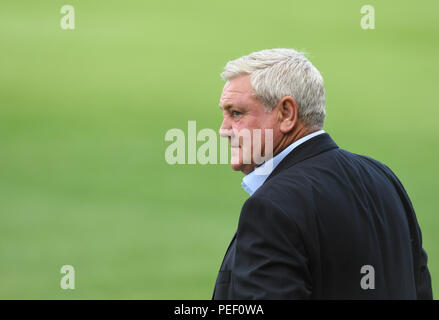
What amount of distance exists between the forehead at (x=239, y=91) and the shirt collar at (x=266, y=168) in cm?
25

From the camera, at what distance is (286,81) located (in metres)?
2.80

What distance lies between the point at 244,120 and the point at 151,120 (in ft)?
40.5

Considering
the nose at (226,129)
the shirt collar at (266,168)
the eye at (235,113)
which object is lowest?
the shirt collar at (266,168)

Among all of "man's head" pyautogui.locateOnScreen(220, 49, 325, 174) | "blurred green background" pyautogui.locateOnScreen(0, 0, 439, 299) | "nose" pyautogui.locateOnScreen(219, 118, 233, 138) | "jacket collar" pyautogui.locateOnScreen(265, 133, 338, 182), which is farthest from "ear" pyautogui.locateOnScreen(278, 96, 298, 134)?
"blurred green background" pyautogui.locateOnScreen(0, 0, 439, 299)

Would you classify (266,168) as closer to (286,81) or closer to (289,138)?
(289,138)

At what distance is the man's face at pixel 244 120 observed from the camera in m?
2.83

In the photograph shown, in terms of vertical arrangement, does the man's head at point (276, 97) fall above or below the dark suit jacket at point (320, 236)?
above

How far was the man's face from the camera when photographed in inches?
111

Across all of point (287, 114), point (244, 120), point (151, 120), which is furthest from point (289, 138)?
point (151, 120)

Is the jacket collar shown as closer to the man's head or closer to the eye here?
the man's head

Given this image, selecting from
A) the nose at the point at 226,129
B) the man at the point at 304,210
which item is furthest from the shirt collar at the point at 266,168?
the nose at the point at 226,129

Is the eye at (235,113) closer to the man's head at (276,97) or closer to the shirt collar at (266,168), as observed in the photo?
the man's head at (276,97)

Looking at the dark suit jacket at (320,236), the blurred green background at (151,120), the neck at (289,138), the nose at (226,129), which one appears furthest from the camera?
the blurred green background at (151,120)
